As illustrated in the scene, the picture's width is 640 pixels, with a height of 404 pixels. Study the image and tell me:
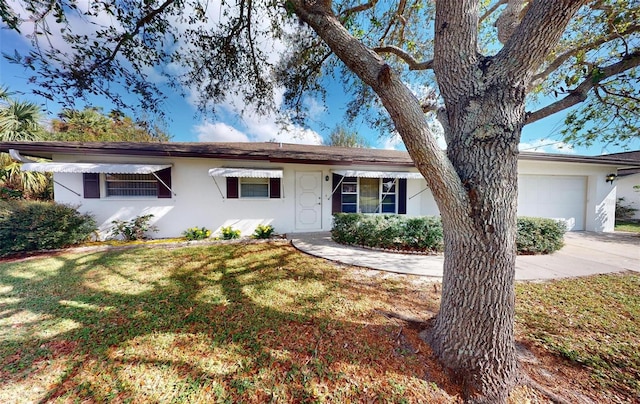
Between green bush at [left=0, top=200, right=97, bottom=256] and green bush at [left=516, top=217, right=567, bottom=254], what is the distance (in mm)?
14727

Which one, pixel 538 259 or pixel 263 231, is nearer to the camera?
pixel 538 259

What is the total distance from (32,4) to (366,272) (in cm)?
823

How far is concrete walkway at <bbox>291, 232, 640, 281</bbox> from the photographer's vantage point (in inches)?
221

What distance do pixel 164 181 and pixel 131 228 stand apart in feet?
6.86

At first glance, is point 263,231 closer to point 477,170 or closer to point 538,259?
point 477,170

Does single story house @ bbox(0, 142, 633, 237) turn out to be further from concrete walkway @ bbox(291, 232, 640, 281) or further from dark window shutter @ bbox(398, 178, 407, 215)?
concrete walkway @ bbox(291, 232, 640, 281)

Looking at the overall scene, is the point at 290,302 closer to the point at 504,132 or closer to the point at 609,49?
the point at 504,132

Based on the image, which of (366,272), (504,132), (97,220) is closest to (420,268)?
(366,272)

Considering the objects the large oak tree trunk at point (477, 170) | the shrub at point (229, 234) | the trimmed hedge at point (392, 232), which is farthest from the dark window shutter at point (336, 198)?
the large oak tree trunk at point (477, 170)

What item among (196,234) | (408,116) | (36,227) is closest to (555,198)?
(408,116)

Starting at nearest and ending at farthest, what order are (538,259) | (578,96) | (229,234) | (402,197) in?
(578,96) → (538,259) → (229,234) → (402,197)

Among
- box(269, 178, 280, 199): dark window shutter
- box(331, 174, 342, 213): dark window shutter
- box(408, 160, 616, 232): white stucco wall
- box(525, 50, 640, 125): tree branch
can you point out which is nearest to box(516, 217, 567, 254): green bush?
box(408, 160, 616, 232): white stucco wall

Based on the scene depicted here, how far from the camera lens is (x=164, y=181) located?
8.43 metres

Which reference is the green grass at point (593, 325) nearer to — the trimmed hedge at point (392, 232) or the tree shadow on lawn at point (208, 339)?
the tree shadow on lawn at point (208, 339)
